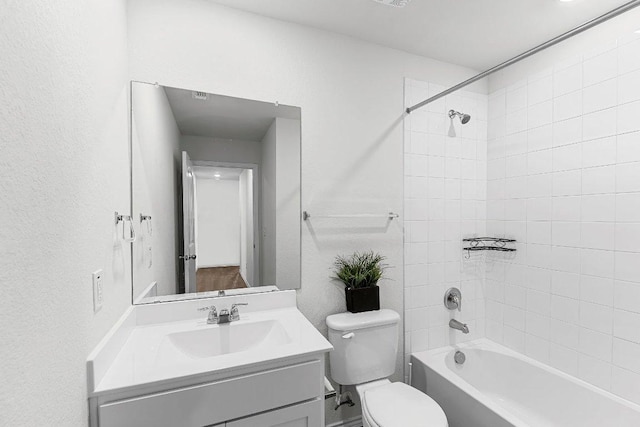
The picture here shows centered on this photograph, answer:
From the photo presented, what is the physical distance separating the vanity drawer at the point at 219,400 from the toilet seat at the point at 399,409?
46 cm

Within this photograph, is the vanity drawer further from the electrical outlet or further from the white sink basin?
the electrical outlet

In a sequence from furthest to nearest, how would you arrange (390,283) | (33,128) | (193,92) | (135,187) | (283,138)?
(390,283), (283,138), (193,92), (135,187), (33,128)

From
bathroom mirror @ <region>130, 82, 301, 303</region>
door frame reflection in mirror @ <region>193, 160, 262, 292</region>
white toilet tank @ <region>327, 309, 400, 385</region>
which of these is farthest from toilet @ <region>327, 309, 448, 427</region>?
door frame reflection in mirror @ <region>193, 160, 262, 292</region>

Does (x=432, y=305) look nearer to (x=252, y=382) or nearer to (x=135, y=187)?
(x=252, y=382)

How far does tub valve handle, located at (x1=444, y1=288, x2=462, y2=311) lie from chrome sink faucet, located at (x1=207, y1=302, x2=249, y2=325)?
1.53 meters

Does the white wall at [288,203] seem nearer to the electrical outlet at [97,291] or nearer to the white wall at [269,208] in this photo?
the white wall at [269,208]

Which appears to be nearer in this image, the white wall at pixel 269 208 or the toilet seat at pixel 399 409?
the toilet seat at pixel 399 409

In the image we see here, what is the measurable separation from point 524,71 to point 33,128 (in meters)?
2.70

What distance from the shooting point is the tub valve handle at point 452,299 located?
7.20 feet

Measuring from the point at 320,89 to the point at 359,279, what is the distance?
3.94 feet

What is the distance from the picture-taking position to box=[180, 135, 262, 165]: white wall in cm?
158

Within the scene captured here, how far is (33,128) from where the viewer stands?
635 mm

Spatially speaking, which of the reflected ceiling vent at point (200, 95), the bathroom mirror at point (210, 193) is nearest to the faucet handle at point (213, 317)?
the bathroom mirror at point (210, 193)

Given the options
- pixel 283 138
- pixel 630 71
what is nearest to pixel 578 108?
pixel 630 71
